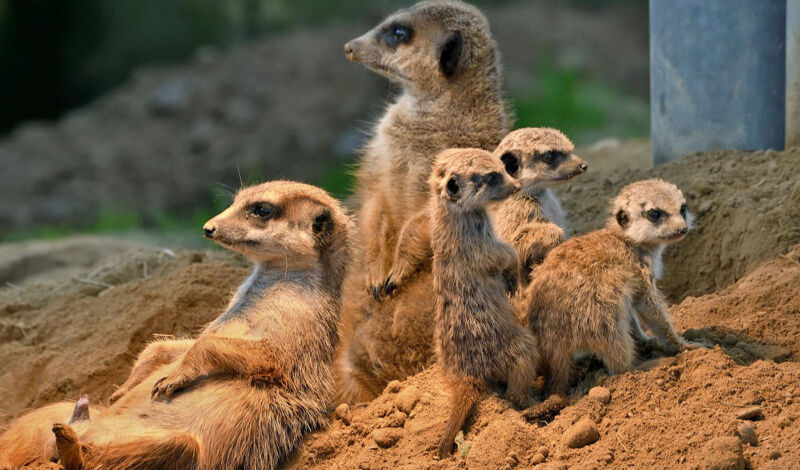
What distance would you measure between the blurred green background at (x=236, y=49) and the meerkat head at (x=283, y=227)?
5034 millimetres

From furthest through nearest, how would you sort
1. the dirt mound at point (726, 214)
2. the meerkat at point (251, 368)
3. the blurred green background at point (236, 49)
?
1. the blurred green background at point (236, 49)
2. the dirt mound at point (726, 214)
3. the meerkat at point (251, 368)

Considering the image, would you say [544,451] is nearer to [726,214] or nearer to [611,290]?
[611,290]

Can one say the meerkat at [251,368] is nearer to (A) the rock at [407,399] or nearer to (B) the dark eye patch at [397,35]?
(A) the rock at [407,399]

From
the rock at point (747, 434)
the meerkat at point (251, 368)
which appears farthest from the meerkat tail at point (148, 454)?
the rock at point (747, 434)

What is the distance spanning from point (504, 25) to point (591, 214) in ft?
28.9

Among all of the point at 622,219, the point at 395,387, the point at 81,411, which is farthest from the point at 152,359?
the point at 622,219

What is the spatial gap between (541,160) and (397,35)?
1211mm

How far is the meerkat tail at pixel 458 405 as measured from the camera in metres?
3.26

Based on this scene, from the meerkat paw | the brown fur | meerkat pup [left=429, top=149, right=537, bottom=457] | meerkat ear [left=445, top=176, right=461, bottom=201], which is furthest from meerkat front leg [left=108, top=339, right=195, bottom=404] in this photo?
meerkat ear [left=445, top=176, right=461, bottom=201]

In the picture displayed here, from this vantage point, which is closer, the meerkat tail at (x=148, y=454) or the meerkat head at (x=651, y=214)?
the meerkat tail at (x=148, y=454)

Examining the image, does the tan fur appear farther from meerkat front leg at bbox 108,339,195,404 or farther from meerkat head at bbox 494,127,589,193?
meerkat front leg at bbox 108,339,195,404

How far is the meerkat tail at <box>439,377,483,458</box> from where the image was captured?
3.26 meters

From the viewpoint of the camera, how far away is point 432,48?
15.5ft


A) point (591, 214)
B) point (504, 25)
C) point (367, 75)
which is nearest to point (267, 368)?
point (591, 214)
